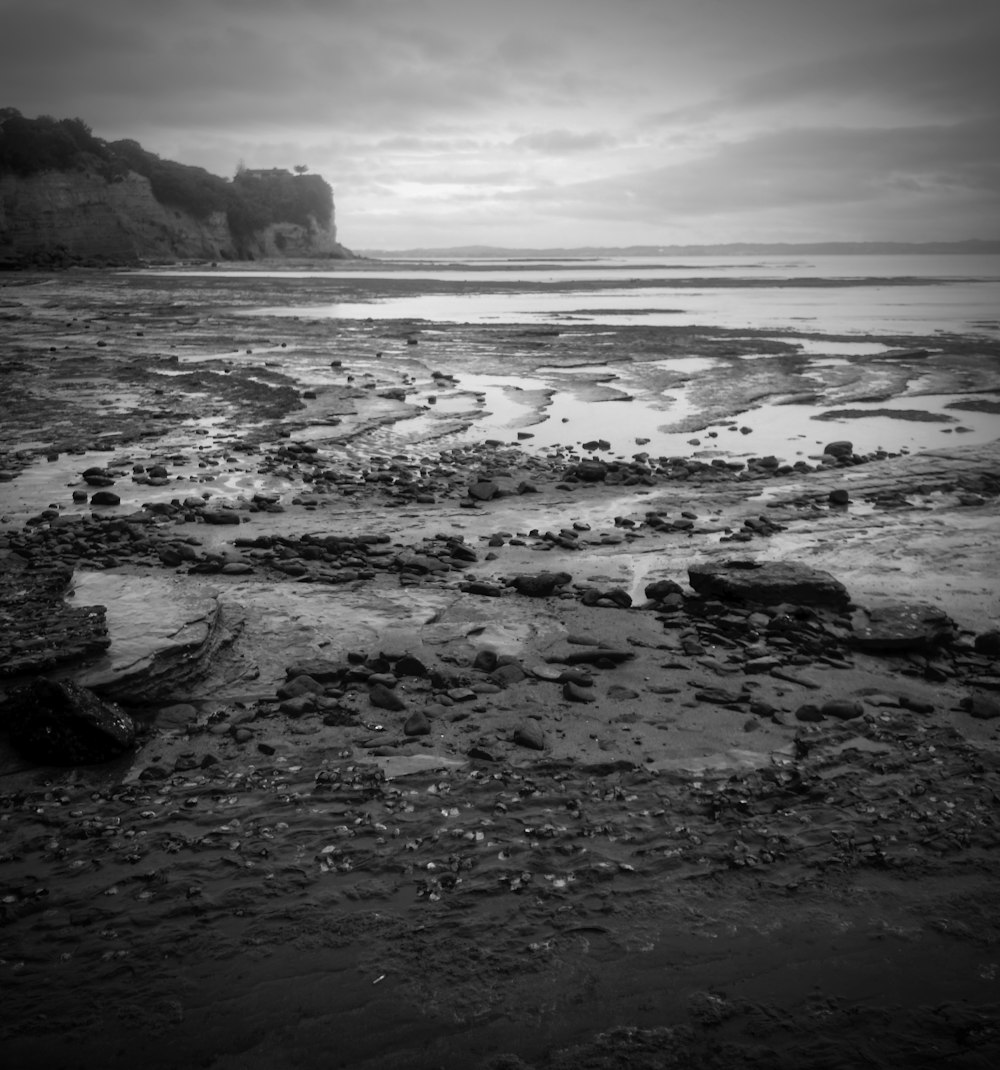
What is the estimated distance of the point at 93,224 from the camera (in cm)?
7875

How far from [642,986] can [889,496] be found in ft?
28.9

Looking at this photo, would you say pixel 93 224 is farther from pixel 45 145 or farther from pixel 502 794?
pixel 502 794

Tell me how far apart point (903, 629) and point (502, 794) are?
3554mm

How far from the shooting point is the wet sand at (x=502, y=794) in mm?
3092

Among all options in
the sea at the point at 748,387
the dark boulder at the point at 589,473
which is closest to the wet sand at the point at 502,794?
the dark boulder at the point at 589,473

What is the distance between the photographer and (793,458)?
40.9ft

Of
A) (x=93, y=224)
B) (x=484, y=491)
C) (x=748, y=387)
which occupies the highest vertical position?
(x=93, y=224)

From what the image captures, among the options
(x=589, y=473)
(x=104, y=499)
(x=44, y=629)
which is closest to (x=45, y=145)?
(x=104, y=499)

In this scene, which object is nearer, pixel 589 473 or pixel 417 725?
pixel 417 725

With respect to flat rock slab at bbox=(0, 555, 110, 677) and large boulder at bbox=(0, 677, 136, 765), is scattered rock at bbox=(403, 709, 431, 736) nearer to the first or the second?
large boulder at bbox=(0, 677, 136, 765)

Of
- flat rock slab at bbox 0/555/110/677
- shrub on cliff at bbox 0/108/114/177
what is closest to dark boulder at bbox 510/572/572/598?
flat rock slab at bbox 0/555/110/677

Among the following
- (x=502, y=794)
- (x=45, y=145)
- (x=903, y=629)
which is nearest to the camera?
(x=502, y=794)

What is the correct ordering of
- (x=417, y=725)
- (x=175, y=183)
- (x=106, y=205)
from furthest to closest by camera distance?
(x=175, y=183), (x=106, y=205), (x=417, y=725)

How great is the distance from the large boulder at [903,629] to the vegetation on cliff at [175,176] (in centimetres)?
8719
